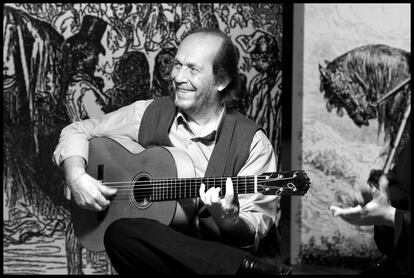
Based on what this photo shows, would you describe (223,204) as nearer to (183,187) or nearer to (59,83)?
(183,187)

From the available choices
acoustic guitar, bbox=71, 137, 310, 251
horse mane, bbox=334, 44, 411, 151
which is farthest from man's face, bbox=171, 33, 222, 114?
horse mane, bbox=334, 44, 411, 151

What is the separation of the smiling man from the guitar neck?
0.15 feet

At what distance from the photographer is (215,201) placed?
2.61m

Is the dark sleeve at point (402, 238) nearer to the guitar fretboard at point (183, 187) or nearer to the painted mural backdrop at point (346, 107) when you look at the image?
the guitar fretboard at point (183, 187)

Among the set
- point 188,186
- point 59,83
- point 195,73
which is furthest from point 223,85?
point 59,83

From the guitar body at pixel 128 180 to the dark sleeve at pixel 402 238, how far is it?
31.9 inches

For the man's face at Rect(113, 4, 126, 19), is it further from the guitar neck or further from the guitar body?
the guitar neck

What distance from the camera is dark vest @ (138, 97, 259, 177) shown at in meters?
2.86

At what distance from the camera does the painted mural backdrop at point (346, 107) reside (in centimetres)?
404

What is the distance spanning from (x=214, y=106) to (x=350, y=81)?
4.23 feet

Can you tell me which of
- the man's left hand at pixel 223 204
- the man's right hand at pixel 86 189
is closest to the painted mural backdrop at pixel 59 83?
the man's right hand at pixel 86 189

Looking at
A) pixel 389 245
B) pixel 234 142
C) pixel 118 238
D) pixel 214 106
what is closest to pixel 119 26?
pixel 214 106

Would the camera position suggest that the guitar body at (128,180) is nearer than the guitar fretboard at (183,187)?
No

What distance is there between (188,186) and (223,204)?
0.21 metres
